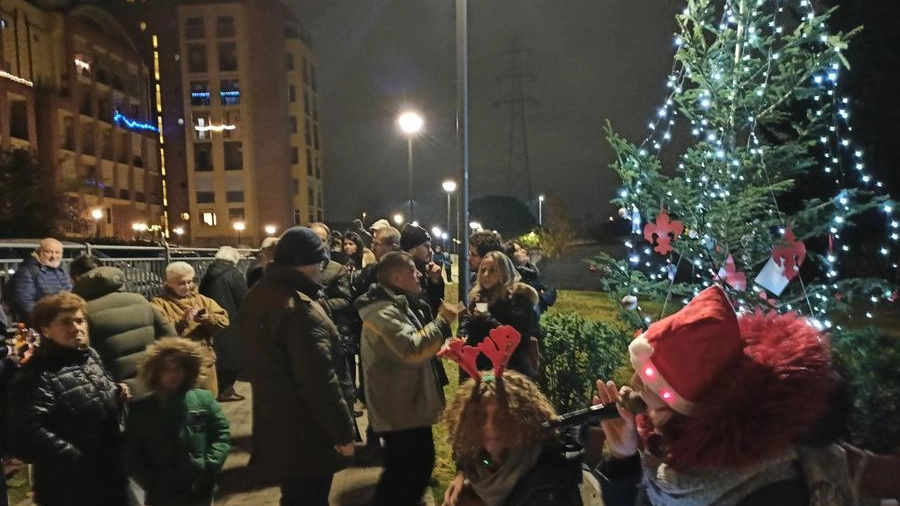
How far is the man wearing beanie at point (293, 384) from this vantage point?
301cm

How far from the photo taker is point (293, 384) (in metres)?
3.08

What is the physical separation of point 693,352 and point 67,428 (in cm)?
305

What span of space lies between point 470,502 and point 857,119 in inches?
733

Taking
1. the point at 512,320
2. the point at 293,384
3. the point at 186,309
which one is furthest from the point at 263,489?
the point at 512,320

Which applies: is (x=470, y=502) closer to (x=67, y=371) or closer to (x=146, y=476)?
(x=146, y=476)

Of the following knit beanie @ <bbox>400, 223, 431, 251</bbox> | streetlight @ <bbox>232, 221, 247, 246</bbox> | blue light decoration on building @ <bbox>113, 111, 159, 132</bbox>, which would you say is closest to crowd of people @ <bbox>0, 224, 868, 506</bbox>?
knit beanie @ <bbox>400, 223, 431, 251</bbox>

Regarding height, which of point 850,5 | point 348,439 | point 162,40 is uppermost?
point 162,40

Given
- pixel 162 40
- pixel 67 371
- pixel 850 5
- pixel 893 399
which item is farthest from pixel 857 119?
pixel 162 40

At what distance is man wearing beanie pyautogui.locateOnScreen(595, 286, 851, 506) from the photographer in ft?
4.97

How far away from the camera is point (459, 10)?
7301 millimetres

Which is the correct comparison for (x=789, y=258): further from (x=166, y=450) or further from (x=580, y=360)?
(x=166, y=450)

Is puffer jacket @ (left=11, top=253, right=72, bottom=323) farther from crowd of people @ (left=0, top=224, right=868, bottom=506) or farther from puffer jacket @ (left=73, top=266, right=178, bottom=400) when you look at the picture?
puffer jacket @ (left=73, top=266, right=178, bottom=400)

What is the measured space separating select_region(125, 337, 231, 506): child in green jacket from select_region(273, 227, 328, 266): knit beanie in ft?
2.41

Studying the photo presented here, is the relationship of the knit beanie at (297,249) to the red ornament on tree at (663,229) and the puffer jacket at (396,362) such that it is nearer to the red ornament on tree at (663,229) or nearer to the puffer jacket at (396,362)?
the puffer jacket at (396,362)
